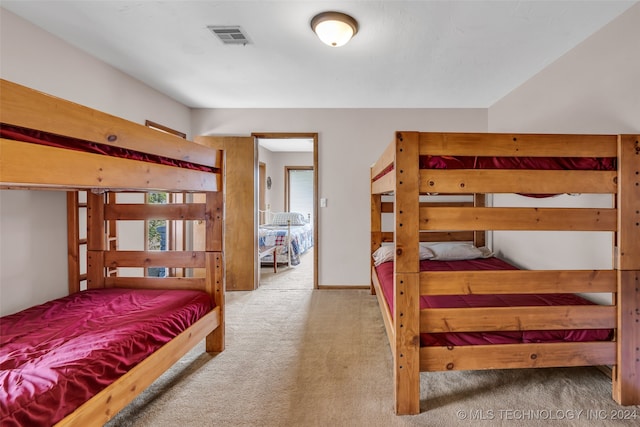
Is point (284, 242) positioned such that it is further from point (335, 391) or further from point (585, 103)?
point (585, 103)

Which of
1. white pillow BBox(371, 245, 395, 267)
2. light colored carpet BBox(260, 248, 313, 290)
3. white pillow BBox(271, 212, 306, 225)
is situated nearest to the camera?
white pillow BBox(371, 245, 395, 267)

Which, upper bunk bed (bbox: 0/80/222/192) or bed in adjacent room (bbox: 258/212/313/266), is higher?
upper bunk bed (bbox: 0/80/222/192)

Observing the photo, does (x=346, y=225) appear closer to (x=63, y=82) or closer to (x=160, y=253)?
(x=160, y=253)

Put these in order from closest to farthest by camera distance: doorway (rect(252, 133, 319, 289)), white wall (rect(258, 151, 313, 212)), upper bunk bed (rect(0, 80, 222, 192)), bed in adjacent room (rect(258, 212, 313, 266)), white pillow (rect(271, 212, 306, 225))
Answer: upper bunk bed (rect(0, 80, 222, 192)) → doorway (rect(252, 133, 319, 289)) → bed in adjacent room (rect(258, 212, 313, 266)) → white pillow (rect(271, 212, 306, 225)) → white wall (rect(258, 151, 313, 212))

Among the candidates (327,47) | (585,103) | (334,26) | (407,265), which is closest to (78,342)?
(407,265)

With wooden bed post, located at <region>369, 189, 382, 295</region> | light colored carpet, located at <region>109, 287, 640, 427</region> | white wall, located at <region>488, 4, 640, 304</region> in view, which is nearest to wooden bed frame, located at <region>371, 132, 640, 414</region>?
light colored carpet, located at <region>109, 287, 640, 427</region>

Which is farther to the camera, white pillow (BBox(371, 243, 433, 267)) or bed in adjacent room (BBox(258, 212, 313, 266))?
bed in adjacent room (BBox(258, 212, 313, 266))

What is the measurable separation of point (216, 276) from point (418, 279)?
4.63 ft

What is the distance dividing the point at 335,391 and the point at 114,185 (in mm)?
1609

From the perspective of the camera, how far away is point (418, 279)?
4.95 feet

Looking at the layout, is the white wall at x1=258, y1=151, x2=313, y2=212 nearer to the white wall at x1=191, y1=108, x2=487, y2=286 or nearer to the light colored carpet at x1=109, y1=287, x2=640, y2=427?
the white wall at x1=191, y1=108, x2=487, y2=286

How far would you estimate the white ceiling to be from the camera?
1.83m

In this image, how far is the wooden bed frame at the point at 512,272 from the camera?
1.50 metres

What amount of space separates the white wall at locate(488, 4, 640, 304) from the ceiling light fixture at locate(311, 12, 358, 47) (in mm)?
1704
